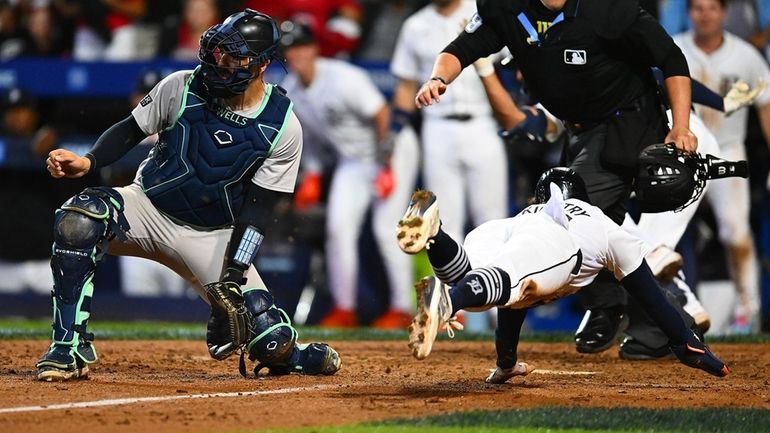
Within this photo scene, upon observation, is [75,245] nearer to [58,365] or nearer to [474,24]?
[58,365]

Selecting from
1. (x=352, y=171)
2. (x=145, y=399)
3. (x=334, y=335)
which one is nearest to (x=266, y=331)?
(x=145, y=399)

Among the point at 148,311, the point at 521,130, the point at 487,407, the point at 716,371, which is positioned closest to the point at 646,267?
the point at 716,371

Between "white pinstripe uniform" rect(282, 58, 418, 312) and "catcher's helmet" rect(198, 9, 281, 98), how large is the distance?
15.3ft

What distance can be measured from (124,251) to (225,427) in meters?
1.79

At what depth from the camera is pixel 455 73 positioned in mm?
6055

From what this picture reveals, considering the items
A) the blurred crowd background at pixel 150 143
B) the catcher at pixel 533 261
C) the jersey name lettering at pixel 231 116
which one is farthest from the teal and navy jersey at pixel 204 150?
the blurred crowd background at pixel 150 143

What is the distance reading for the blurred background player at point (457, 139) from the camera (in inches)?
395

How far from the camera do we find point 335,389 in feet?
18.3

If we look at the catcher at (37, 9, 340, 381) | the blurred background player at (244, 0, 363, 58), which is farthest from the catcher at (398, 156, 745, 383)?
the blurred background player at (244, 0, 363, 58)

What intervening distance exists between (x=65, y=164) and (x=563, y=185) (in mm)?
2111

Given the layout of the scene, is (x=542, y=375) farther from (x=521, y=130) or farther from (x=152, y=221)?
(x=152, y=221)

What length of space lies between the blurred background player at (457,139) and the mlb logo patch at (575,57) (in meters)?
3.75

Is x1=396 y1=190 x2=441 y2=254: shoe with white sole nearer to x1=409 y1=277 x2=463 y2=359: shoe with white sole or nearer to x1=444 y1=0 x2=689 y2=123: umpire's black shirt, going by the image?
x1=409 y1=277 x2=463 y2=359: shoe with white sole

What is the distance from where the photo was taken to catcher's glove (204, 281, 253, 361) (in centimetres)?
552
